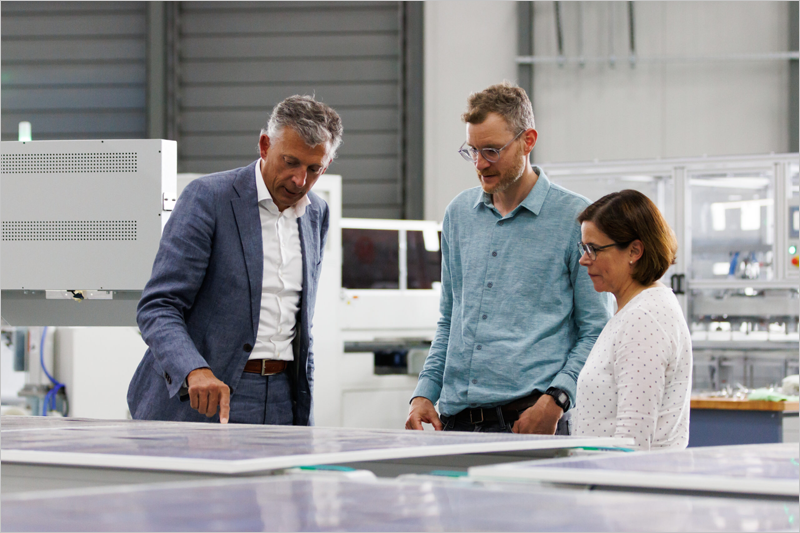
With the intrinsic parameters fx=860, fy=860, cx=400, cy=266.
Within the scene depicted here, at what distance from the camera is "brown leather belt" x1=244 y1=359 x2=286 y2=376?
1.82m

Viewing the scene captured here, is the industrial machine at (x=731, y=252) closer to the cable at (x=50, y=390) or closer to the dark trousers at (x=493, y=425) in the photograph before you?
the cable at (x=50, y=390)

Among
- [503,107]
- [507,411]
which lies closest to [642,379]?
[507,411]

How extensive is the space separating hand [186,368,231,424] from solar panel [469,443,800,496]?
0.79m

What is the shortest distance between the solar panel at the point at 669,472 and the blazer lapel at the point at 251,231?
93 centimetres

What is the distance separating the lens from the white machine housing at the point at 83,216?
7.70 feet

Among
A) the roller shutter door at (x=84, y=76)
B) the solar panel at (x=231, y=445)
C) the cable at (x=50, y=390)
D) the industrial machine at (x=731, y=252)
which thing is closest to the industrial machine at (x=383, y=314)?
the industrial machine at (x=731, y=252)

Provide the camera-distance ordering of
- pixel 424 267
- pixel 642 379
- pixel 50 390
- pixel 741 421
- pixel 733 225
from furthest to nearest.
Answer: pixel 424 267, pixel 733 225, pixel 50 390, pixel 741 421, pixel 642 379

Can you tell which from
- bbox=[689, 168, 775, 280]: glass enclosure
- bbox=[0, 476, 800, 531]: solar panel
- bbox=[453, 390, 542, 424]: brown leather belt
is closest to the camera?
bbox=[0, 476, 800, 531]: solar panel

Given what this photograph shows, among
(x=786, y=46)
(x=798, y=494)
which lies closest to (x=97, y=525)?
(x=798, y=494)

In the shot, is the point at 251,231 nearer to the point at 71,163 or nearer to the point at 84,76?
the point at 71,163

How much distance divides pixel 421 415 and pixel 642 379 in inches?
22.6

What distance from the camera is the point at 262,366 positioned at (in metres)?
1.83

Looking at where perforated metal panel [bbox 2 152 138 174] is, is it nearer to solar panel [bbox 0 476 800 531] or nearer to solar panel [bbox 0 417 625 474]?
solar panel [bbox 0 417 625 474]

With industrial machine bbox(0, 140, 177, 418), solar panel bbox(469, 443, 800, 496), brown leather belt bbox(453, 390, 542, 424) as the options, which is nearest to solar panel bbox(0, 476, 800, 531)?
solar panel bbox(469, 443, 800, 496)
